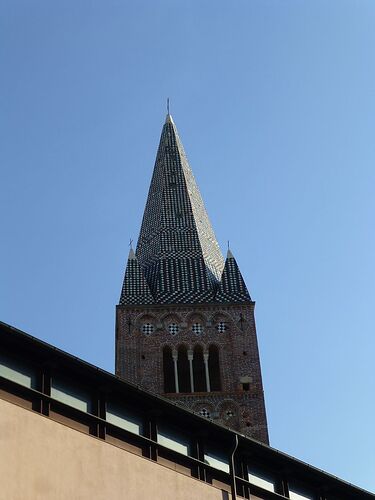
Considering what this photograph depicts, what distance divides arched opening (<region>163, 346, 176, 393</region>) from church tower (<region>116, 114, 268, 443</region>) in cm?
5

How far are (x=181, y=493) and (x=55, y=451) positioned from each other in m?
3.30

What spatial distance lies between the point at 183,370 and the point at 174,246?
29.0ft

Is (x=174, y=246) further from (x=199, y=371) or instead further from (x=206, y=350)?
(x=199, y=371)

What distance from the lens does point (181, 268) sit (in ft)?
180

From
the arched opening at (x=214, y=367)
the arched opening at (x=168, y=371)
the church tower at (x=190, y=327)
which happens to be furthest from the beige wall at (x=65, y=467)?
the arched opening at (x=214, y=367)

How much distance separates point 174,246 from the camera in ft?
186

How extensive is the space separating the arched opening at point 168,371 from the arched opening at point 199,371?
1102 mm

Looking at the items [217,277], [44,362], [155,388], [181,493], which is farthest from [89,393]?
[217,277]

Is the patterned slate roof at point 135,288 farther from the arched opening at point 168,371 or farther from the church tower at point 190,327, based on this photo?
the arched opening at point 168,371

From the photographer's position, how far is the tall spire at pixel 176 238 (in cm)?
5372

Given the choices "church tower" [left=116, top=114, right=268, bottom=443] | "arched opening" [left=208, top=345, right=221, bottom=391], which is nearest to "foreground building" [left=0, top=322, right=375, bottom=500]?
"church tower" [left=116, top=114, right=268, bottom=443]

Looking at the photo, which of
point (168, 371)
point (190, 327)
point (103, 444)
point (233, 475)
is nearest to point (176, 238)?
point (190, 327)

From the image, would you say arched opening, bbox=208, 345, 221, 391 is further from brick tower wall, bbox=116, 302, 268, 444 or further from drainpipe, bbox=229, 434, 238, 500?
drainpipe, bbox=229, 434, 238, 500

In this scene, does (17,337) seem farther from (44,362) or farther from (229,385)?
(229,385)
